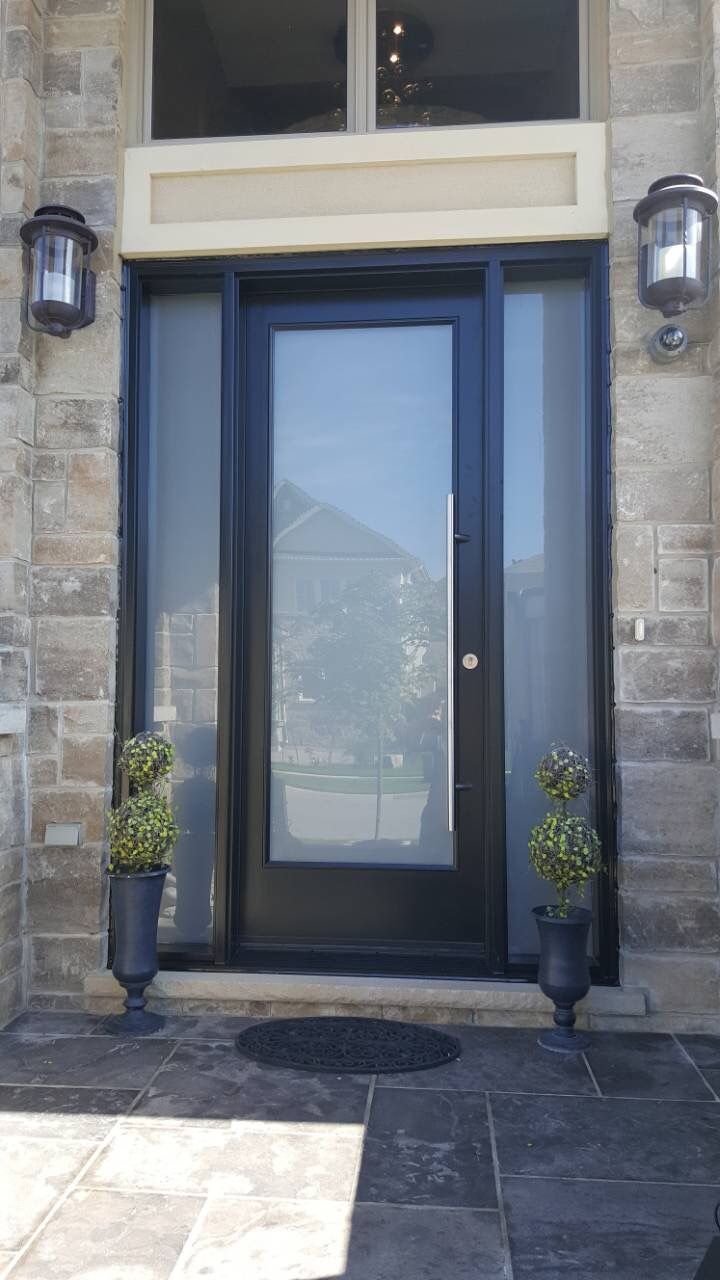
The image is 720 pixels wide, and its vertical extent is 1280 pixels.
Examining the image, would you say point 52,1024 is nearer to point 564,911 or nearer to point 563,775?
point 564,911

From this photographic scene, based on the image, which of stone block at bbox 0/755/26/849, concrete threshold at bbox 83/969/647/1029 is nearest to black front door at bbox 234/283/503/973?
concrete threshold at bbox 83/969/647/1029

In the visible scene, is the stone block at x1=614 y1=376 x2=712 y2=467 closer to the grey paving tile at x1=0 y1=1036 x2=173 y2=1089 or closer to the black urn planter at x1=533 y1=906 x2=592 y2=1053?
the black urn planter at x1=533 y1=906 x2=592 y2=1053

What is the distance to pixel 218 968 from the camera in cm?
313

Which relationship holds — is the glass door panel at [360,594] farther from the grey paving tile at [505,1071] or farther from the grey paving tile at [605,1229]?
the grey paving tile at [605,1229]

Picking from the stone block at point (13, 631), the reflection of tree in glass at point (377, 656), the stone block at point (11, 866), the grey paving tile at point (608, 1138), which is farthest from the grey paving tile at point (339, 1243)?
the stone block at point (13, 631)

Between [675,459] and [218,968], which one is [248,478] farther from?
[218,968]

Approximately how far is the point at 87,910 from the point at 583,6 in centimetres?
342

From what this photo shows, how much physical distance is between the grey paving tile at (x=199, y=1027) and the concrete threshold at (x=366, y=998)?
0.12 ft

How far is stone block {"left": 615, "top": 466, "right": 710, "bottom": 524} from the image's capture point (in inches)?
117

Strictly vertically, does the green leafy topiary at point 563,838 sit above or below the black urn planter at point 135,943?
above

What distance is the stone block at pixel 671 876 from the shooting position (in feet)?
9.56

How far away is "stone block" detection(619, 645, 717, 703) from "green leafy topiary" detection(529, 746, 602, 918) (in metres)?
0.31

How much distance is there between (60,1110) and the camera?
2.35m

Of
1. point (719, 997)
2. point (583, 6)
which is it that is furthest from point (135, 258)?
point (719, 997)
